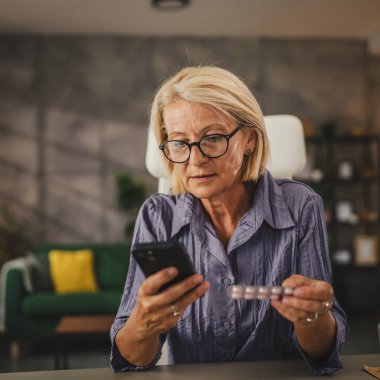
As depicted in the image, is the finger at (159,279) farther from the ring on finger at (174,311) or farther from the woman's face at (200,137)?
the woman's face at (200,137)

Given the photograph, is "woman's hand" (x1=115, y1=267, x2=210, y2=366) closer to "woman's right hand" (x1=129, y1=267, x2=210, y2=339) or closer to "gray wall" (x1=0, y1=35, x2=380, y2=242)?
"woman's right hand" (x1=129, y1=267, x2=210, y2=339)

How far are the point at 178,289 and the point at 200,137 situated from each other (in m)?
0.42

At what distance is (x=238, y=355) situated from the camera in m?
1.28

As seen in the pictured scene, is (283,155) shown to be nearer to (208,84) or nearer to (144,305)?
(208,84)

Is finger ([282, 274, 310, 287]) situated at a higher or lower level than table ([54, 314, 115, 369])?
higher

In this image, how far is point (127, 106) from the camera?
254 inches

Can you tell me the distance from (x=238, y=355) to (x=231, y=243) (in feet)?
0.82

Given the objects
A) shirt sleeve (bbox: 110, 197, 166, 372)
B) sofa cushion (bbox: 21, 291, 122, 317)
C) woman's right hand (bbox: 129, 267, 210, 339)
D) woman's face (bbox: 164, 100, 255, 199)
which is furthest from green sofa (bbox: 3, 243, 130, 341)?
woman's right hand (bbox: 129, 267, 210, 339)

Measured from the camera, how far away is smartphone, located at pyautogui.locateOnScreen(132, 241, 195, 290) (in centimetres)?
92

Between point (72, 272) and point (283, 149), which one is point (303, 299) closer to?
point (283, 149)

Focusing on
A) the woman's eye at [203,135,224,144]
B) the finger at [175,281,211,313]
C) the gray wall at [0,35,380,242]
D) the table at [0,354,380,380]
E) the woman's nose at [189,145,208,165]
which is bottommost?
the table at [0,354,380,380]

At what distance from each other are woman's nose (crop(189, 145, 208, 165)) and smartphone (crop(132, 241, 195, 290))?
0.34 metres

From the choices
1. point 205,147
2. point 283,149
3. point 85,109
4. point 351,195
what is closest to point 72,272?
point 85,109

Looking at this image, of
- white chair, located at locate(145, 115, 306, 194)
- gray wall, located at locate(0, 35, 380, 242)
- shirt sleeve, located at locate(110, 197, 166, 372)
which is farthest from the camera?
gray wall, located at locate(0, 35, 380, 242)
